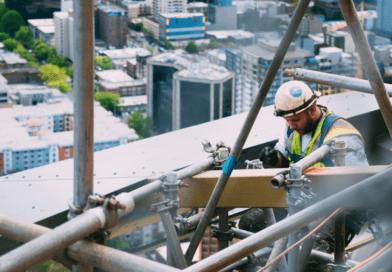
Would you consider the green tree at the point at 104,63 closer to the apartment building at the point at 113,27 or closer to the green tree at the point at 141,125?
the apartment building at the point at 113,27

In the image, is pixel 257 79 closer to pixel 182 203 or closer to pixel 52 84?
pixel 52 84

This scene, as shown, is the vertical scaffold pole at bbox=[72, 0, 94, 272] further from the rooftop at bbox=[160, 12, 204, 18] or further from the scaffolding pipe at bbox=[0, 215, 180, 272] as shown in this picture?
the rooftop at bbox=[160, 12, 204, 18]

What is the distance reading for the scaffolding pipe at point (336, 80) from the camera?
113 cm

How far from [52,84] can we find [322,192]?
27043 millimetres

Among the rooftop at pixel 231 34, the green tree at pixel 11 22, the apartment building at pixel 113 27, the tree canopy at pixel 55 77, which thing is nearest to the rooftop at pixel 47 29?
the green tree at pixel 11 22

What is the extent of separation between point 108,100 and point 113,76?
8.18 feet

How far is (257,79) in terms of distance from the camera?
2075 centimetres

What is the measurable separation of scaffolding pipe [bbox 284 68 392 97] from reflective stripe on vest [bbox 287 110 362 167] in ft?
0.76

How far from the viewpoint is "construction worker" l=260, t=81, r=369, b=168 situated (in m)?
1.44

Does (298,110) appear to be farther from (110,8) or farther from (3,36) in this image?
(3,36)

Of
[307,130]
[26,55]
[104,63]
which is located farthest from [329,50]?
[307,130]

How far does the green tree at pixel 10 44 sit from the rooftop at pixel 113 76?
5397mm

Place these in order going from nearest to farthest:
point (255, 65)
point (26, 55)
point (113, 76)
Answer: point (255, 65)
point (113, 76)
point (26, 55)

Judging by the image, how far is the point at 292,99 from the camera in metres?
1.50
